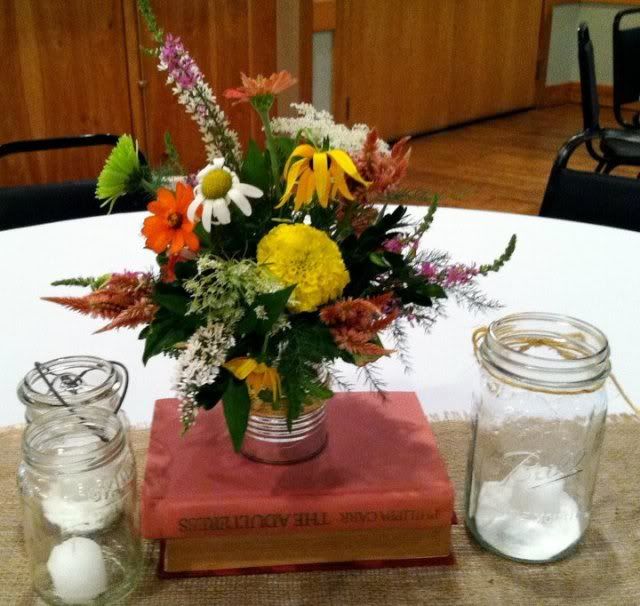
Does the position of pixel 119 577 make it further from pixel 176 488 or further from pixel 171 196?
pixel 171 196

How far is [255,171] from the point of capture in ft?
2.01

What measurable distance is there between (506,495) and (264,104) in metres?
0.39

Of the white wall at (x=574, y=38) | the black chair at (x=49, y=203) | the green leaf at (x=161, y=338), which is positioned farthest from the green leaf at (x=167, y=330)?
the white wall at (x=574, y=38)

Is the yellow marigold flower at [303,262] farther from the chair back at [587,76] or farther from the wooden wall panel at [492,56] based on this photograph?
the wooden wall panel at [492,56]

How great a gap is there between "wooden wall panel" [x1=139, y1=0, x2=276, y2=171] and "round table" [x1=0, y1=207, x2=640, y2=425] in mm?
1683

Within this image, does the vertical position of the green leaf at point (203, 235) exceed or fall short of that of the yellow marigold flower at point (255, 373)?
it exceeds it

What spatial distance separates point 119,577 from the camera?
63 cm

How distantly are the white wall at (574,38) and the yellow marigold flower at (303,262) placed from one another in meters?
5.32

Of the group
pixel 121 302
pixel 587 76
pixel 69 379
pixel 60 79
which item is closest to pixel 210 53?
pixel 60 79

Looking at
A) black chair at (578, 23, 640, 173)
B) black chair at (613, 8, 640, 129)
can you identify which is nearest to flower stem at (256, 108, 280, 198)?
black chair at (578, 23, 640, 173)

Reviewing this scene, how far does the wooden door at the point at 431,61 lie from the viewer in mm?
4266

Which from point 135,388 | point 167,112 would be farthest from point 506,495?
point 167,112

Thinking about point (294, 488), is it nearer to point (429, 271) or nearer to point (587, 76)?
point (429, 271)

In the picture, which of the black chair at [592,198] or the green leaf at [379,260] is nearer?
the green leaf at [379,260]
